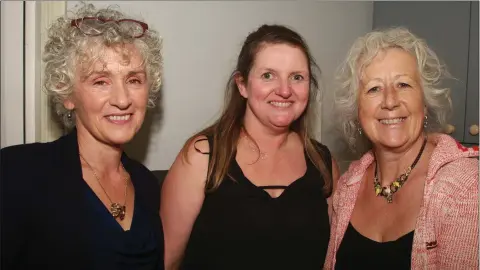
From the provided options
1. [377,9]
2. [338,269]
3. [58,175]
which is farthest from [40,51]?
[377,9]

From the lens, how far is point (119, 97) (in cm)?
132

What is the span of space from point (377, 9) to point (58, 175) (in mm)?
2645

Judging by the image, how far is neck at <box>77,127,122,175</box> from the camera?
54.9 inches

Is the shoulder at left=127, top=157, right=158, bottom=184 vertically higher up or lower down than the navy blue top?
higher up

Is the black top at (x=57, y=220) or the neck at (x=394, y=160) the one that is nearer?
the black top at (x=57, y=220)

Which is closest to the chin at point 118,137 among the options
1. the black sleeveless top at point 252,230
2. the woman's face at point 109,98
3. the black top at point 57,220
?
the woman's face at point 109,98

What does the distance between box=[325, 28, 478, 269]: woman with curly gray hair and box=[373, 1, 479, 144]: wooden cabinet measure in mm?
1136

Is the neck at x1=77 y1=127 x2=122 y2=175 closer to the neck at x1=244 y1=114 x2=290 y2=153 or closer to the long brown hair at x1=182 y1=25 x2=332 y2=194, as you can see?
the long brown hair at x1=182 y1=25 x2=332 y2=194

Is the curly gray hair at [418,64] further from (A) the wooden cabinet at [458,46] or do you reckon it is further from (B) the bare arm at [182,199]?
(A) the wooden cabinet at [458,46]

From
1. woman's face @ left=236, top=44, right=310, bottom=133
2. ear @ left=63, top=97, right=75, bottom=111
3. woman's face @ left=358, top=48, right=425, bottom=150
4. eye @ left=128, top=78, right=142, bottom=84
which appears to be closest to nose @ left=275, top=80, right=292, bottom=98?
woman's face @ left=236, top=44, right=310, bottom=133

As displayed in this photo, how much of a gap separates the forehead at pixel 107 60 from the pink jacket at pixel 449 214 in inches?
42.7

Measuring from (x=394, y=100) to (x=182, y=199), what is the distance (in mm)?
877

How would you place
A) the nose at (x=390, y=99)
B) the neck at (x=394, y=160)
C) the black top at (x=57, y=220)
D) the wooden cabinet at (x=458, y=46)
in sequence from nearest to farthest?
the black top at (x=57, y=220), the nose at (x=390, y=99), the neck at (x=394, y=160), the wooden cabinet at (x=458, y=46)

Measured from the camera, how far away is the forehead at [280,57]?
1614mm
